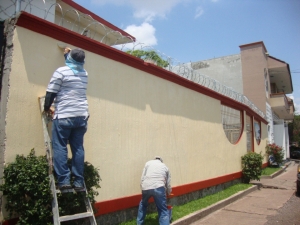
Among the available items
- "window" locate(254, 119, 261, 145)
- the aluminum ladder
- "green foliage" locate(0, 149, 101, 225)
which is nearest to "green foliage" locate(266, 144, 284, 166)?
"window" locate(254, 119, 261, 145)

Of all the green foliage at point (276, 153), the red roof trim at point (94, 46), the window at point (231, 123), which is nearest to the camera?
the red roof trim at point (94, 46)

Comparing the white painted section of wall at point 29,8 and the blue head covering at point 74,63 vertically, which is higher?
the white painted section of wall at point 29,8

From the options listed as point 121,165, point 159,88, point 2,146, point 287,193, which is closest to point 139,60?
point 159,88

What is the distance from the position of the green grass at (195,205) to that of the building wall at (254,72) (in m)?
10.6

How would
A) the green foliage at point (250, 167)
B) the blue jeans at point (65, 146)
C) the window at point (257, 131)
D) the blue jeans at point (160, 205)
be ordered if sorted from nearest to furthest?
the blue jeans at point (65, 146) → the blue jeans at point (160, 205) → the green foliage at point (250, 167) → the window at point (257, 131)

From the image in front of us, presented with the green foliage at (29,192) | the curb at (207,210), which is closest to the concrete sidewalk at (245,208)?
the curb at (207,210)

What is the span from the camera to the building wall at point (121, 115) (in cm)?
363

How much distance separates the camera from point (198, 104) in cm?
777

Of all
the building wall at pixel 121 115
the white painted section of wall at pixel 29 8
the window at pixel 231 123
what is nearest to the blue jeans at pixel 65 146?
the building wall at pixel 121 115

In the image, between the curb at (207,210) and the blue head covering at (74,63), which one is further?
A: the curb at (207,210)

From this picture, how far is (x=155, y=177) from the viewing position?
16.1 ft

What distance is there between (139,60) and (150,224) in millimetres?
2994

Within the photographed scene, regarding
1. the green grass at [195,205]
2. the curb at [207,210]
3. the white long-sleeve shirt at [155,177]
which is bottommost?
the curb at [207,210]

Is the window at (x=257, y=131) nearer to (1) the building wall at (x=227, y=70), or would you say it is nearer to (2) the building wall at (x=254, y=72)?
(2) the building wall at (x=254, y=72)
